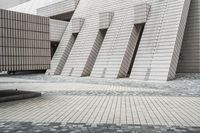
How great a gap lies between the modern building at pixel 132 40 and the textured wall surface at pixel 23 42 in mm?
8200

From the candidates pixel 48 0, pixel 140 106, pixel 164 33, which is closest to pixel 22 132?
pixel 140 106

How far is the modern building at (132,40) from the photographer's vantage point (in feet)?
67.7

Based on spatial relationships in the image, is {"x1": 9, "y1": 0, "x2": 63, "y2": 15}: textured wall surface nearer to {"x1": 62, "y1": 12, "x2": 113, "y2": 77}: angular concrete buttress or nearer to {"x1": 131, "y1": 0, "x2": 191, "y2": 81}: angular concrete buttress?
{"x1": 62, "y1": 12, "x2": 113, "y2": 77}: angular concrete buttress

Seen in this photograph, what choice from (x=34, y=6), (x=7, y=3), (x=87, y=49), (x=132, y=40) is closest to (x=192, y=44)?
(x=132, y=40)

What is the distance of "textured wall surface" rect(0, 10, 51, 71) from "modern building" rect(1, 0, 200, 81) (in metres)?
8.20

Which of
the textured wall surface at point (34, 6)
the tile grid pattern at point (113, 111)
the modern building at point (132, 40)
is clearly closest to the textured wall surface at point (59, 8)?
the textured wall surface at point (34, 6)

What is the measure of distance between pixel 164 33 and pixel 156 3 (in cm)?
420

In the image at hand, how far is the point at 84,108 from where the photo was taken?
372 inches

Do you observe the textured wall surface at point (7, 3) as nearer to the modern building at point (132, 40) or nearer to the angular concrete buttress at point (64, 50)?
the modern building at point (132, 40)

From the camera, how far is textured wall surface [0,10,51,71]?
1427 centimetres

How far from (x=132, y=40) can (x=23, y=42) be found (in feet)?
37.7

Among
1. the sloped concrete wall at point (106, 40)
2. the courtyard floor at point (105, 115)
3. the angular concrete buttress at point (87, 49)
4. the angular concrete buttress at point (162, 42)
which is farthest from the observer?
the angular concrete buttress at point (87, 49)

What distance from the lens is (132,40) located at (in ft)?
78.6

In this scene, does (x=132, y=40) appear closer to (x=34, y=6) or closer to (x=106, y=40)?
(x=106, y=40)
